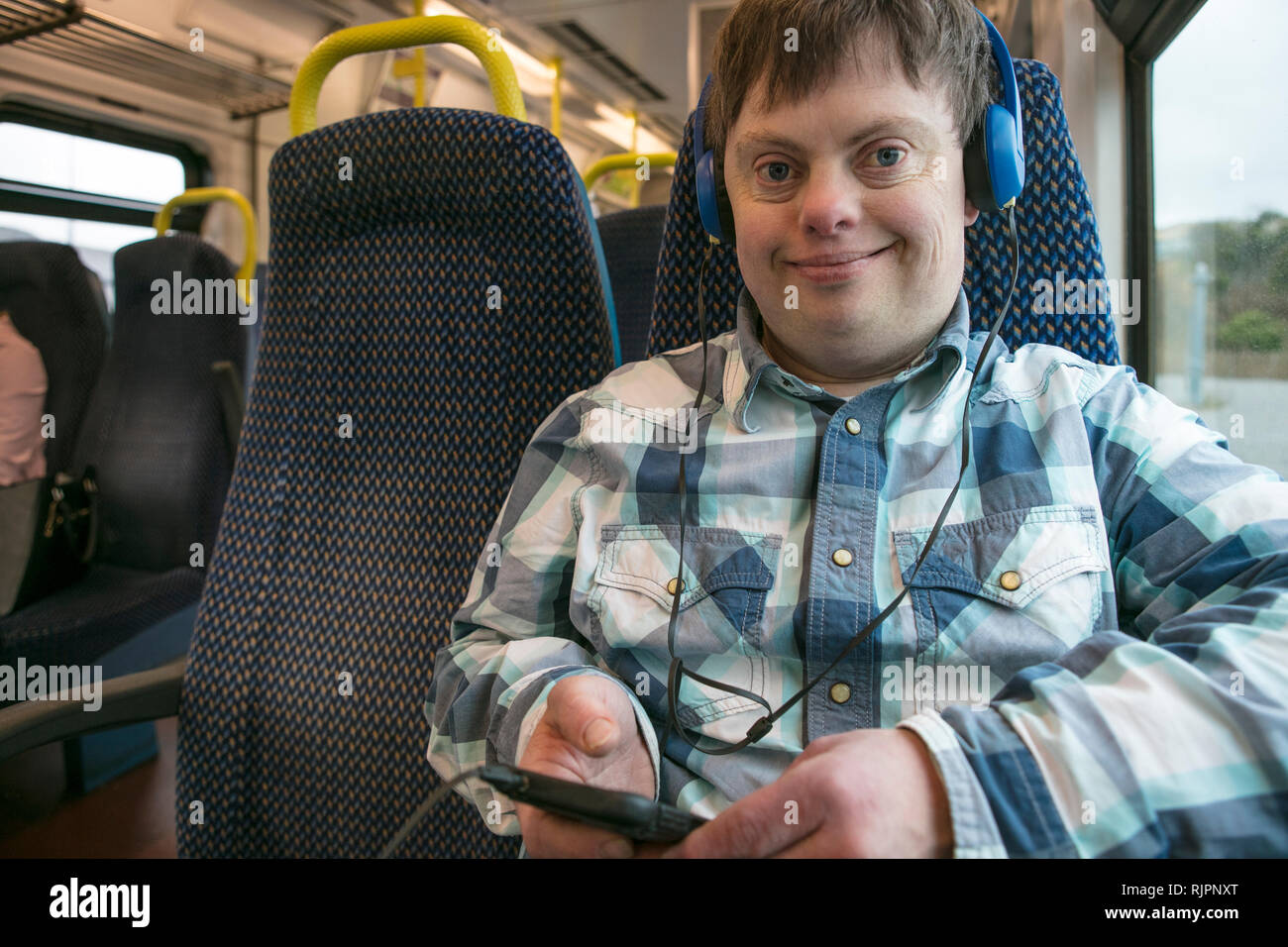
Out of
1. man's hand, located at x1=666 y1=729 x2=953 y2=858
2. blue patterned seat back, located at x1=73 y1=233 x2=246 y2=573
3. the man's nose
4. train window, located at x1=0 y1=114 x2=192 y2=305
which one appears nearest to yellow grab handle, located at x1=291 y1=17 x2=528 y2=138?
the man's nose

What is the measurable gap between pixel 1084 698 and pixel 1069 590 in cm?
21

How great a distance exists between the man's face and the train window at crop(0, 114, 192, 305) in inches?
124

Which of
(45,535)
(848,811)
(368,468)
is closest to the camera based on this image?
(848,811)

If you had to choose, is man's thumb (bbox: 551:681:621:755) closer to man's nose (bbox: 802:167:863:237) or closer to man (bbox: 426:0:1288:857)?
man (bbox: 426:0:1288:857)

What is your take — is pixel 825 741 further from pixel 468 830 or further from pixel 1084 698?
pixel 468 830

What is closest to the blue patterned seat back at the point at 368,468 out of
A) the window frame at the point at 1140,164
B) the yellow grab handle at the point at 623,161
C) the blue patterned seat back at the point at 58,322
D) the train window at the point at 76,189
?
the yellow grab handle at the point at 623,161

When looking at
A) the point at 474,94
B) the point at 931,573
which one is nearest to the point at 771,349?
the point at 931,573

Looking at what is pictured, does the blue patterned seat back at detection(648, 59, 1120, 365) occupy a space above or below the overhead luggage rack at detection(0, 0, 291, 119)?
below

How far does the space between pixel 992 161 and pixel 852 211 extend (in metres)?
0.15

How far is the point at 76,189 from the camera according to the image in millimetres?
3525

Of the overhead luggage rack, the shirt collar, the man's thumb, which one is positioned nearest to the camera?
the man's thumb

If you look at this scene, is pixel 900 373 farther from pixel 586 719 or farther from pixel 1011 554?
pixel 586 719

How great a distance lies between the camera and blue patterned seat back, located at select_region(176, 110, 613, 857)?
0.98 meters

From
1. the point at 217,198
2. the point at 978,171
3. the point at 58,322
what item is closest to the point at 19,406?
the point at 58,322
